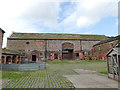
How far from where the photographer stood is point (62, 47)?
28.2m

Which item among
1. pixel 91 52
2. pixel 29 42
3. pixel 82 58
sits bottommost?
pixel 82 58

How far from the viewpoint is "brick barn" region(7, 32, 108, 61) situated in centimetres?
2664

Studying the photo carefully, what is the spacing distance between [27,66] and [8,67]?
2.27 metres

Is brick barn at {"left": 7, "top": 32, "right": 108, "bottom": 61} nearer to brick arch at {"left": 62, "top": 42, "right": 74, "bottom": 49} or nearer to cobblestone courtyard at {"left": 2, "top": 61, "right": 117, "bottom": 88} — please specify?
brick arch at {"left": 62, "top": 42, "right": 74, "bottom": 49}

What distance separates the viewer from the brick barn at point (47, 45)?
87.4ft

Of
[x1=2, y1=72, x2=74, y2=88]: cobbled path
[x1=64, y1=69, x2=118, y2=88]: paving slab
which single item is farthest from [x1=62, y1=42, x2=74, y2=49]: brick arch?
[x1=2, y1=72, x2=74, y2=88]: cobbled path

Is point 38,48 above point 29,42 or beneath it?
beneath

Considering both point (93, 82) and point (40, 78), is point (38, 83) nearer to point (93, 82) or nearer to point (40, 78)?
point (40, 78)

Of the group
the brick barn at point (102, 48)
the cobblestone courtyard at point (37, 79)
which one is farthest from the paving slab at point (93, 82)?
the brick barn at point (102, 48)

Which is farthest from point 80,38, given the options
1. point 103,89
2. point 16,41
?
point 103,89

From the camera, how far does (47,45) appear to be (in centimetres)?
2738

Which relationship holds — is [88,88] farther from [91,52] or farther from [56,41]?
[91,52]

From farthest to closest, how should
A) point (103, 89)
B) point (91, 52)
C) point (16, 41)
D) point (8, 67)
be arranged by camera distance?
point (91, 52)
point (16, 41)
point (8, 67)
point (103, 89)

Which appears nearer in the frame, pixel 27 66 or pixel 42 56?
pixel 27 66
